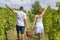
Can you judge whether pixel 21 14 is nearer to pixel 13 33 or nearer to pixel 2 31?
pixel 2 31

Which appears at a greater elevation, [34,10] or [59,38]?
[34,10]

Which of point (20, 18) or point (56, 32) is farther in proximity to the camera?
point (56, 32)

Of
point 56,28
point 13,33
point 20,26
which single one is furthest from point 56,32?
point 13,33

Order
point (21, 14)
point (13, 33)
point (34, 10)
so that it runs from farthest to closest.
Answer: point (34, 10)
point (13, 33)
point (21, 14)

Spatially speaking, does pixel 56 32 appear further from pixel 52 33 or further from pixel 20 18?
pixel 20 18

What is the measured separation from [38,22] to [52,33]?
2.15 m

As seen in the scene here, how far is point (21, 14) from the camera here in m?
9.24

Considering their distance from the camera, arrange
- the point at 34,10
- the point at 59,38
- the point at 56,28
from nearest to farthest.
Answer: the point at 59,38
the point at 56,28
the point at 34,10

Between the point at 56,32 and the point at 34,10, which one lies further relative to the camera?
the point at 34,10

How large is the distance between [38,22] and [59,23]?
182 centimetres

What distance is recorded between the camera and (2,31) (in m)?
11.6

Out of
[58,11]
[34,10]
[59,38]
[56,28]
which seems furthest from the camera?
[34,10]

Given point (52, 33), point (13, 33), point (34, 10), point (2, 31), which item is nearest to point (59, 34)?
point (52, 33)

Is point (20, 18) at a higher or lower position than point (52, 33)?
higher
